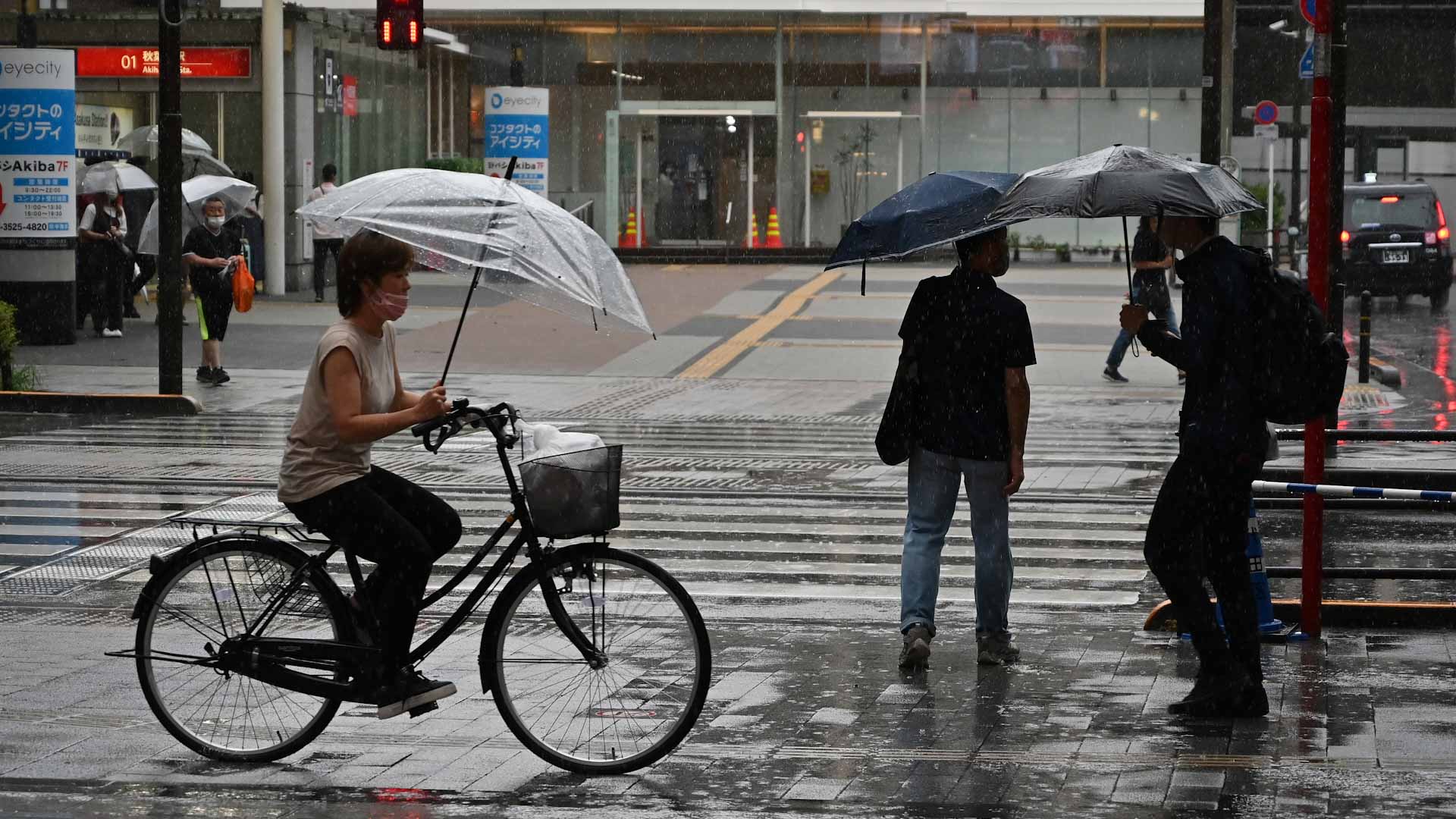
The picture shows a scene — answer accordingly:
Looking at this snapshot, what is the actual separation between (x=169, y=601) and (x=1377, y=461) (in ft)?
34.1

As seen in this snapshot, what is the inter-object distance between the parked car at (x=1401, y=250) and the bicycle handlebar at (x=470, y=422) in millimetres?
27100

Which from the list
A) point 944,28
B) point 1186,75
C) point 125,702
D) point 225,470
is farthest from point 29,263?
point 1186,75

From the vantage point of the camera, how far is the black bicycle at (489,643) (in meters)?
6.16

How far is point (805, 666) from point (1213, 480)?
1832 millimetres

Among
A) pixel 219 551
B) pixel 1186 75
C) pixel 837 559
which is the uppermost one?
pixel 1186 75

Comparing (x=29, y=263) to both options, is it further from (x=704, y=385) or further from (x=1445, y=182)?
(x=1445, y=182)

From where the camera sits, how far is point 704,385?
20.0m

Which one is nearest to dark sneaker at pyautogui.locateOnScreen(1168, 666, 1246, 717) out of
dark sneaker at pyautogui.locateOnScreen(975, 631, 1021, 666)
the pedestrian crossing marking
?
dark sneaker at pyautogui.locateOnScreen(975, 631, 1021, 666)

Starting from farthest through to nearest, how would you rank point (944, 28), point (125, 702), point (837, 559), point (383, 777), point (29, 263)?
point (944, 28)
point (29, 263)
point (837, 559)
point (125, 702)
point (383, 777)

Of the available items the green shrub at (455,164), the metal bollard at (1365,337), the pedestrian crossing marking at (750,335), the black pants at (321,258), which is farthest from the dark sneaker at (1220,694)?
the green shrub at (455,164)

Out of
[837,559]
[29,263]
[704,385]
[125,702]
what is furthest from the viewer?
[29,263]

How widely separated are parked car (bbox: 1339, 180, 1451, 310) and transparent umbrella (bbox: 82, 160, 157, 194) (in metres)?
17.9

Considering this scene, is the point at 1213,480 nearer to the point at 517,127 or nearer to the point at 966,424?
the point at 966,424

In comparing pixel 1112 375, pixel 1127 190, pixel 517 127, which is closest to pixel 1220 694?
pixel 1127 190
